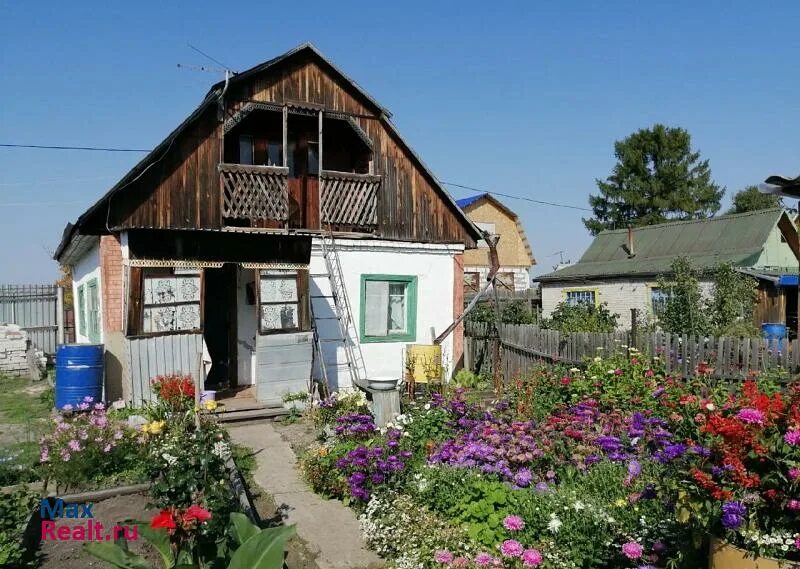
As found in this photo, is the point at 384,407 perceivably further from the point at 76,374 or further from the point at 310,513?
the point at 76,374

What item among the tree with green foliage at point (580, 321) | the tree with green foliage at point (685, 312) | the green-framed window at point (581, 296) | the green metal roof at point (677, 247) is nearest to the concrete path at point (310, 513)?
the tree with green foliage at point (580, 321)

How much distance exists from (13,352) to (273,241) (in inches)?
401

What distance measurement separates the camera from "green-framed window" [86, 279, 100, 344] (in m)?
14.1

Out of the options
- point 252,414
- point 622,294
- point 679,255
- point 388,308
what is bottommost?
point 252,414

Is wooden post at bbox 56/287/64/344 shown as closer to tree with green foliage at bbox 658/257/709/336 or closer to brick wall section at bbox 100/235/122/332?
brick wall section at bbox 100/235/122/332

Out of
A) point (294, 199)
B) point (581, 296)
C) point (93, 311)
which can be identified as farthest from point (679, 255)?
point (93, 311)

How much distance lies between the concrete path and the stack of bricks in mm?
10921

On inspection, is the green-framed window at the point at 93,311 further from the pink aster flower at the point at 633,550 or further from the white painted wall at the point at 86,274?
the pink aster flower at the point at 633,550

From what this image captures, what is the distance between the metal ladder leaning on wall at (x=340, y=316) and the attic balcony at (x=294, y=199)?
1.75ft

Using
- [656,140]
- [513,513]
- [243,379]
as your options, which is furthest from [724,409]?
[656,140]

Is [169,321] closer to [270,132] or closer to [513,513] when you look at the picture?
[270,132]

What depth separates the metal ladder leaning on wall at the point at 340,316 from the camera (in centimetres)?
1238

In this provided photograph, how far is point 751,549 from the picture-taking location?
3232 millimetres

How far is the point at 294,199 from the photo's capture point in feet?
41.1
